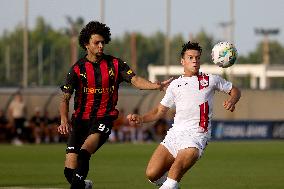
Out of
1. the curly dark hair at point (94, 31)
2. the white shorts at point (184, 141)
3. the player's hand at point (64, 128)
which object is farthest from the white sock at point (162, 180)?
the curly dark hair at point (94, 31)

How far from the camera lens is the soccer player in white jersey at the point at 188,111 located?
14.8 metres

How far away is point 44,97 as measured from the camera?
166 feet

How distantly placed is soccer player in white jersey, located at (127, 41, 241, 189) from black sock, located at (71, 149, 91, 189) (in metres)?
1.28

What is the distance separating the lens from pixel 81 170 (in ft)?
52.4

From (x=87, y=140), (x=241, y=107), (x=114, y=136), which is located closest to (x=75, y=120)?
(x=87, y=140)

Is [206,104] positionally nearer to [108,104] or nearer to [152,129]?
[108,104]

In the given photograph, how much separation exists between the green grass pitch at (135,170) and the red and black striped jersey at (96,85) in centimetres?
401

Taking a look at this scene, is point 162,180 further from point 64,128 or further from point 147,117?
point 64,128

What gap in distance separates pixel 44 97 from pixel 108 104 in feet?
113

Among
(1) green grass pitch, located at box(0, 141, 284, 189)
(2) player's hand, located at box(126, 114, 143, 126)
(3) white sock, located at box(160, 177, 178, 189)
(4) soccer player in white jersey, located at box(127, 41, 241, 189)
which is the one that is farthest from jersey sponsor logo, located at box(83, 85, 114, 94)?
(1) green grass pitch, located at box(0, 141, 284, 189)

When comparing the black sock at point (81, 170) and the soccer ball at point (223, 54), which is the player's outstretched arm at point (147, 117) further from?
the black sock at point (81, 170)

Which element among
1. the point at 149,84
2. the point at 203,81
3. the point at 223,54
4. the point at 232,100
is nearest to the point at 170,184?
the point at 232,100

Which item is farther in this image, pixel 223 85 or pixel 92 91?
pixel 92 91

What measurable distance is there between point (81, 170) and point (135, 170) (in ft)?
33.2
